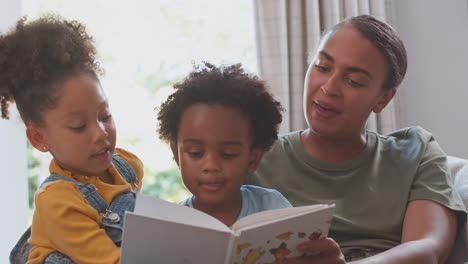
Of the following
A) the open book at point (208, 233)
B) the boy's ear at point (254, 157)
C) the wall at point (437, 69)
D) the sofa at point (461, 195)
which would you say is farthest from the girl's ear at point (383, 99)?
the wall at point (437, 69)

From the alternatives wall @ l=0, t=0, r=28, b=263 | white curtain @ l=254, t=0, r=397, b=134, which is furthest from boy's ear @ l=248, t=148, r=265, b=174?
wall @ l=0, t=0, r=28, b=263

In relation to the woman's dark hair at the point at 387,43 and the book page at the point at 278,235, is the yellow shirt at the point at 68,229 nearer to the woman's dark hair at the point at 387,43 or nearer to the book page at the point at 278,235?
the book page at the point at 278,235

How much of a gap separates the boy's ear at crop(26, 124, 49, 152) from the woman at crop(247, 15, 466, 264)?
0.69 m

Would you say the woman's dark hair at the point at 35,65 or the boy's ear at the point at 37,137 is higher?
the woman's dark hair at the point at 35,65

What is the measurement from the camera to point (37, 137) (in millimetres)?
1596

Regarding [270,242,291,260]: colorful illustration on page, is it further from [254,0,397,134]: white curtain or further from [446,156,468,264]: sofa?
[254,0,397,134]: white curtain

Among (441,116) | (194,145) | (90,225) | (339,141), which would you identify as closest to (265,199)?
(194,145)

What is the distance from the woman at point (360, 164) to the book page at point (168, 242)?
672 millimetres

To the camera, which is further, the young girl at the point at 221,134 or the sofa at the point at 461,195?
the sofa at the point at 461,195

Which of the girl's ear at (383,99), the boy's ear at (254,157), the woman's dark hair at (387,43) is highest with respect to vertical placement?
the woman's dark hair at (387,43)

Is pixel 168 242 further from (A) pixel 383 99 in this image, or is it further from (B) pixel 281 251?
(A) pixel 383 99

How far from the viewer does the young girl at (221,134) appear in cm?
164

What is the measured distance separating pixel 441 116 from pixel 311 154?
2.15 metres

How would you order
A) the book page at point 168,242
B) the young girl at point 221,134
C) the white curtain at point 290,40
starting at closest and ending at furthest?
the book page at point 168,242, the young girl at point 221,134, the white curtain at point 290,40
